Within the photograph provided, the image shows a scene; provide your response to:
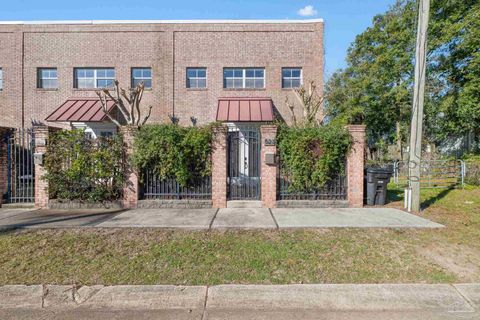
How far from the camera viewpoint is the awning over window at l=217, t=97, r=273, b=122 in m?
12.9

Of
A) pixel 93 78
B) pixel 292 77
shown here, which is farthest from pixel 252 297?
pixel 93 78

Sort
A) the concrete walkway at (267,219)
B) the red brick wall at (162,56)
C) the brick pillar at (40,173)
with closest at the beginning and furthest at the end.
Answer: the concrete walkway at (267,219) → the brick pillar at (40,173) → the red brick wall at (162,56)

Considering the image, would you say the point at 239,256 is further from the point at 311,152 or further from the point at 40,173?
the point at 40,173

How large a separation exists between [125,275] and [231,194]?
15.5ft

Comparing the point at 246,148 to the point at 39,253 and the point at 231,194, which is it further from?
the point at 39,253

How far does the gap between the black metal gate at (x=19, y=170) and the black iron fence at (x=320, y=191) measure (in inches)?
295

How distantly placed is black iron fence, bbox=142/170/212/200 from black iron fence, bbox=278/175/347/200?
2.19 metres

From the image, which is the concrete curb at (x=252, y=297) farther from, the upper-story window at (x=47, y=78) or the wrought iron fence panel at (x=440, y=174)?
the upper-story window at (x=47, y=78)

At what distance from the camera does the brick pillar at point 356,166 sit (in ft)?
27.8

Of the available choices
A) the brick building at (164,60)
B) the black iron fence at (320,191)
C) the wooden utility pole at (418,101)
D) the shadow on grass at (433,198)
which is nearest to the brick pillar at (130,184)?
the black iron fence at (320,191)

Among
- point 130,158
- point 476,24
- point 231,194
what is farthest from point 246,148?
point 476,24

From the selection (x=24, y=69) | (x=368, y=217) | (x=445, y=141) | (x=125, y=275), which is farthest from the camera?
(x=445, y=141)

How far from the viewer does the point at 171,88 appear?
49.8 ft

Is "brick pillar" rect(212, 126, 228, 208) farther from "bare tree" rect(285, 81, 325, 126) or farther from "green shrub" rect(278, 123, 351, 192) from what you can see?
"bare tree" rect(285, 81, 325, 126)
